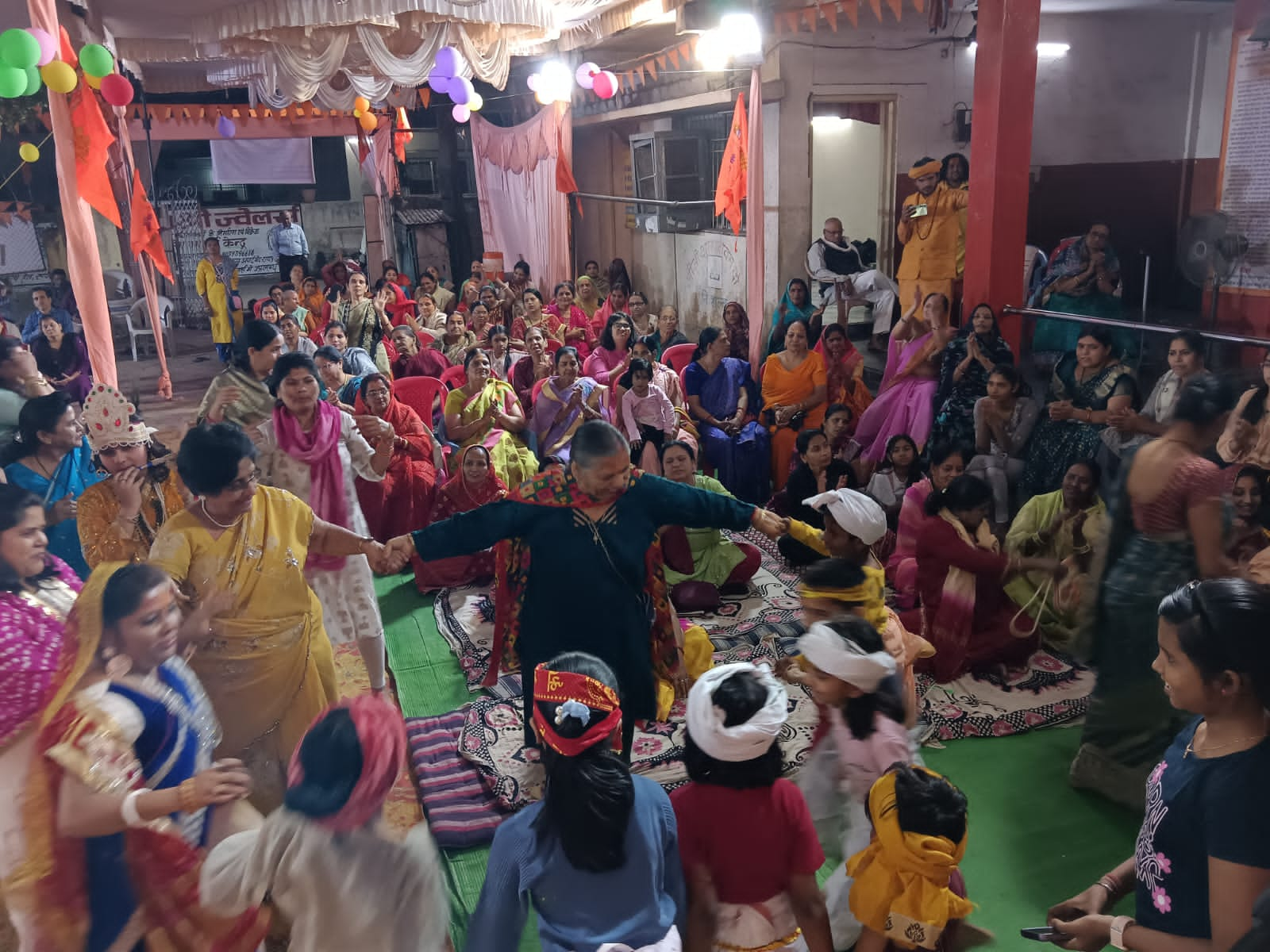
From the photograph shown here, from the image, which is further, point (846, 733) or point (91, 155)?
point (91, 155)

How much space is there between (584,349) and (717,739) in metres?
6.72

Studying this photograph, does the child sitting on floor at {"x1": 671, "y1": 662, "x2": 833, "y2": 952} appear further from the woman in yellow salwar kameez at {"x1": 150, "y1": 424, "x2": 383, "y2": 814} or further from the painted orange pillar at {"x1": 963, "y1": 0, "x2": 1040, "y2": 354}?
the painted orange pillar at {"x1": 963, "y1": 0, "x2": 1040, "y2": 354}

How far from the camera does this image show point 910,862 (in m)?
1.93

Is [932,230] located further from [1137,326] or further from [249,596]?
[249,596]

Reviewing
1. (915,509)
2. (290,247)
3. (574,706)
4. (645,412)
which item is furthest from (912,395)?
(290,247)

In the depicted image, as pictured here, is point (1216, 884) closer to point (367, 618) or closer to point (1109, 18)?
point (367, 618)

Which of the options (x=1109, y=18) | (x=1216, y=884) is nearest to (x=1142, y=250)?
(x=1109, y=18)

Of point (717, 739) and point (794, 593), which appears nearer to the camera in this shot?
point (717, 739)

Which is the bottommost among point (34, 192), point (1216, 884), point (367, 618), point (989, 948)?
point (989, 948)

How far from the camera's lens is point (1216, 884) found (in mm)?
1515

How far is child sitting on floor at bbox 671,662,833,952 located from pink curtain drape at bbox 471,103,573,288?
385 inches

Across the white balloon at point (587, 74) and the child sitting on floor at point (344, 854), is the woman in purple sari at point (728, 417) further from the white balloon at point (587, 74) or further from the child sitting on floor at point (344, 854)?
the child sitting on floor at point (344, 854)

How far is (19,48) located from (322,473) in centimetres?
245

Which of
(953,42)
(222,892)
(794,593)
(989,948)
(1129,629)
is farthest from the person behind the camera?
(953,42)
